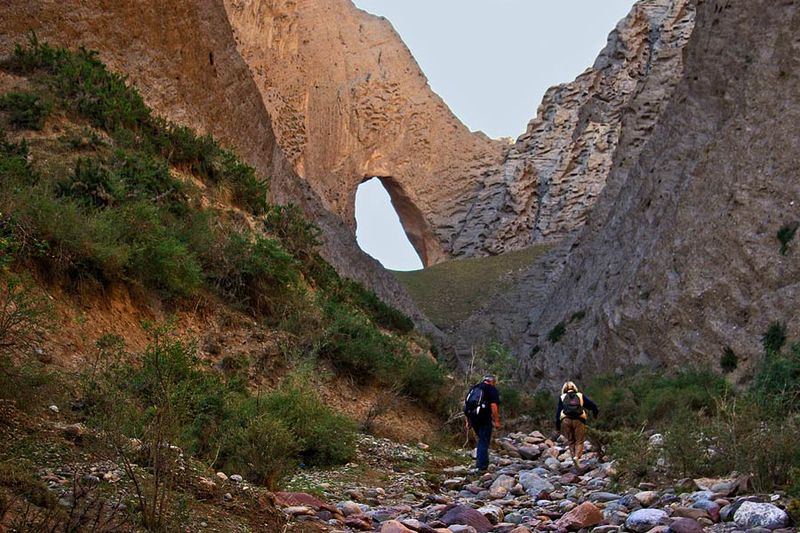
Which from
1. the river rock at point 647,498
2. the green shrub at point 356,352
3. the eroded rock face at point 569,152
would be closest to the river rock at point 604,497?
the river rock at point 647,498

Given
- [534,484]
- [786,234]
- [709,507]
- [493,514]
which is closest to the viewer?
[709,507]

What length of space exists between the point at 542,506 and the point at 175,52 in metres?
15.4

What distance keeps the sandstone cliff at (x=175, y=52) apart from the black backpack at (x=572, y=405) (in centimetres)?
1134

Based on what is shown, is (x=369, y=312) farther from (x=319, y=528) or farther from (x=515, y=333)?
(x=515, y=333)

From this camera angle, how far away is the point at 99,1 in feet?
58.0

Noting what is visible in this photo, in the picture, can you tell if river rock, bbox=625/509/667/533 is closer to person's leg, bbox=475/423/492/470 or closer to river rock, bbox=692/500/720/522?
river rock, bbox=692/500/720/522

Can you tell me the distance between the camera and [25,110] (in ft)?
42.7

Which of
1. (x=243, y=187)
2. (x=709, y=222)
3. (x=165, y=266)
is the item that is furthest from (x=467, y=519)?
(x=709, y=222)

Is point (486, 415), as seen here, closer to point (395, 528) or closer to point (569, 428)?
point (569, 428)

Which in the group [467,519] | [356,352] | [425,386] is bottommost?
[467,519]

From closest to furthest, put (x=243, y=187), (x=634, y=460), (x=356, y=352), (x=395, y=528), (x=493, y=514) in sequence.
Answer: (x=395, y=528) → (x=493, y=514) → (x=634, y=460) → (x=356, y=352) → (x=243, y=187)

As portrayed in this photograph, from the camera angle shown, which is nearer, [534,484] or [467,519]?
[467,519]

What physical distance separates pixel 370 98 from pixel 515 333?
88.2 feet

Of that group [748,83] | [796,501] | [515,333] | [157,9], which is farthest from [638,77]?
[796,501]
